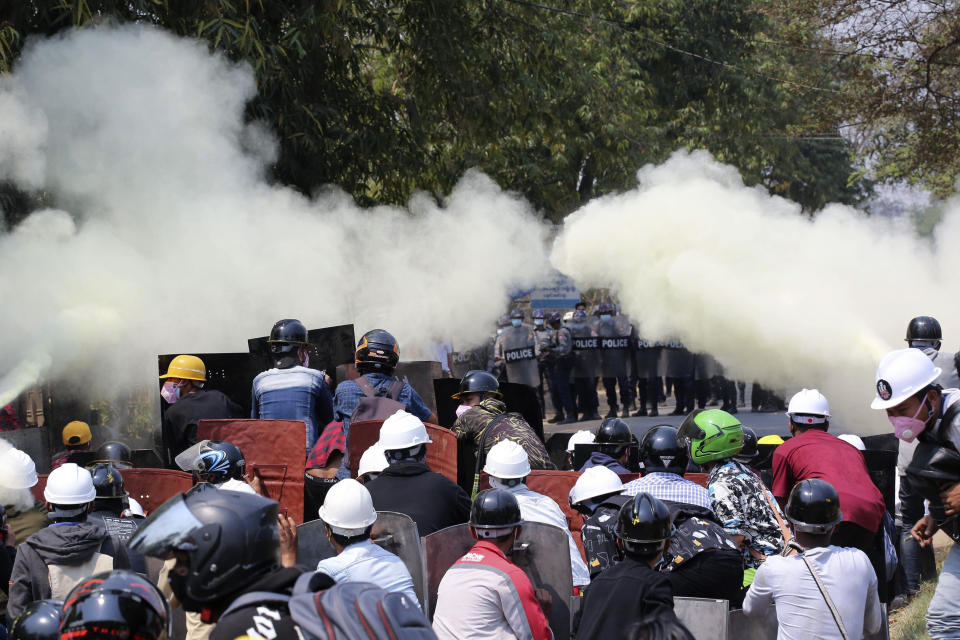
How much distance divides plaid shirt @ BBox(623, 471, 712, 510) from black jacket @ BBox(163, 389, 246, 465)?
3058 mm

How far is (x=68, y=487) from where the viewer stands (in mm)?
4785

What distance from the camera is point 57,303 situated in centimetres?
904

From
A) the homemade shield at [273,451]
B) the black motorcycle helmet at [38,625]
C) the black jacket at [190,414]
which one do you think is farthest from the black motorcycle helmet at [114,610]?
the black jacket at [190,414]

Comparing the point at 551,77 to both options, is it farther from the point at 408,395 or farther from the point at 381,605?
the point at 381,605

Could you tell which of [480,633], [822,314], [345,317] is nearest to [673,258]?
[822,314]

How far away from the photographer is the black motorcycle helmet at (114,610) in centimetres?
229

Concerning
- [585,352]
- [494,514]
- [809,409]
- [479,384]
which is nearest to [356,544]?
[494,514]

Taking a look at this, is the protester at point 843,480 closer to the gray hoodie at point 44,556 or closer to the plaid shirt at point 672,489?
the plaid shirt at point 672,489

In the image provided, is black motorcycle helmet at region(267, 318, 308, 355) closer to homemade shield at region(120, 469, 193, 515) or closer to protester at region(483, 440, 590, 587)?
homemade shield at region(120, 469, 193, 515)

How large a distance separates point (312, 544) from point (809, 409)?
2968 mm

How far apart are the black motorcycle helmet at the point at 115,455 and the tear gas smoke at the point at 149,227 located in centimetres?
197

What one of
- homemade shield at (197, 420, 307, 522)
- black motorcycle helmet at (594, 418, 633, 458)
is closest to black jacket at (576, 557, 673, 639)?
black motorcycle helmet at (594, 418, 633, 458)

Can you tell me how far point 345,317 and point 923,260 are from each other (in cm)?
642

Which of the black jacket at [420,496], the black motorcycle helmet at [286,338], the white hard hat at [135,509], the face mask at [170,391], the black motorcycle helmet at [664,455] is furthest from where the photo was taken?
the face mask at [170,391]
